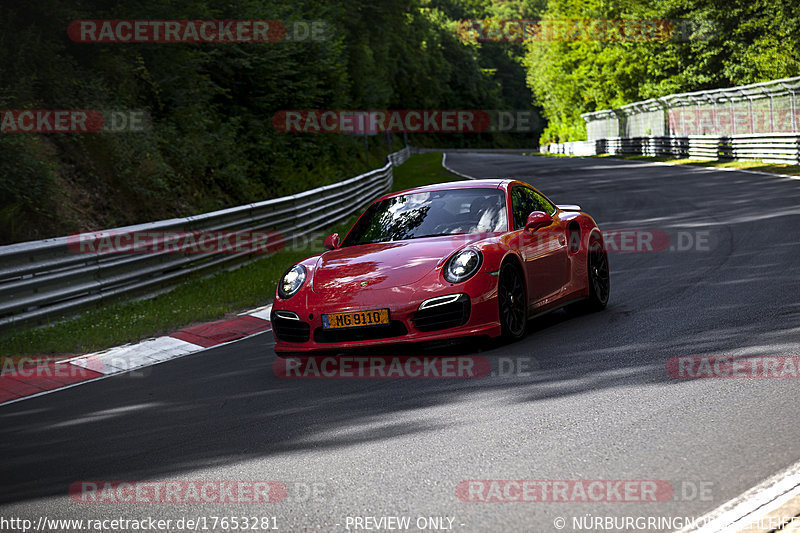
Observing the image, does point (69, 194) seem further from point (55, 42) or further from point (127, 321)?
point (127, 321)

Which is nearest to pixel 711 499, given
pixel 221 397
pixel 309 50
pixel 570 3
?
pixel 221 397

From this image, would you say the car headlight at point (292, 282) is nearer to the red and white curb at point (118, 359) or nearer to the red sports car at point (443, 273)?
the red sports car at point (443, 273)

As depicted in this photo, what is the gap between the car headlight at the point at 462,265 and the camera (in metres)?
7.03

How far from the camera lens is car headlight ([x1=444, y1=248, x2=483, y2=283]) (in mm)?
7031

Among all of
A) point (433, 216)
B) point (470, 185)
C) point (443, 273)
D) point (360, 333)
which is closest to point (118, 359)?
point (360, 333)

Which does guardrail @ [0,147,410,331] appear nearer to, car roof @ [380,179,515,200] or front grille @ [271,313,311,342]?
front grille @ [271,313,311,342]

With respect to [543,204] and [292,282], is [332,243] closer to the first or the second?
[292,282]

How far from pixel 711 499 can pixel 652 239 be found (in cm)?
1061

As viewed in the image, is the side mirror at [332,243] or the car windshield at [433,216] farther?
the side mirror at [332,243]

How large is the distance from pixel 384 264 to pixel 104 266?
4.44m

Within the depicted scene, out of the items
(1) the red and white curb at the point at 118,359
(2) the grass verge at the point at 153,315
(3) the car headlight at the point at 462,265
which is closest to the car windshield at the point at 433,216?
(3) the car headlight at the point at 462,265

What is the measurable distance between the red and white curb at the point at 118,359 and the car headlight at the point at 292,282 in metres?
1.53

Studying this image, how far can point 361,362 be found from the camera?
7.29 m

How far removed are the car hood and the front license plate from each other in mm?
229
